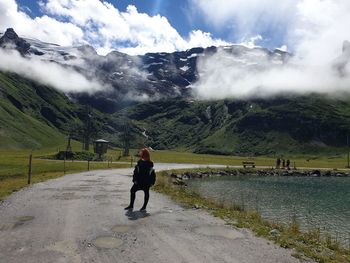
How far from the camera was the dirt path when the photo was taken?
13109mm

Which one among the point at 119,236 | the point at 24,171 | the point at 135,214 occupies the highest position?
the point at 24,171

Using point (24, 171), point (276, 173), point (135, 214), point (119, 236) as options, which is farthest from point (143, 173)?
point (276, 173)

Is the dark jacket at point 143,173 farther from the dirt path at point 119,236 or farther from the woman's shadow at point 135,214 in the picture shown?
the dirt path at point 119,236

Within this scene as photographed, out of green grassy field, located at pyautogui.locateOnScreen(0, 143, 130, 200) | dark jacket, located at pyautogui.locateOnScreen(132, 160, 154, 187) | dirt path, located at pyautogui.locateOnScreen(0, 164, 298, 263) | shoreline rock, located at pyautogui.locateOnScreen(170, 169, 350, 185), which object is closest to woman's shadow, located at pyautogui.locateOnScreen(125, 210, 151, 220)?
dirt path, located at pyautogui.locateOnScreen(0, 164, 298, 263)

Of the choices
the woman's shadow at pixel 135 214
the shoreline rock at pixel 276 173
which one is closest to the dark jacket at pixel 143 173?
the woman's shadow at pixel 135 214

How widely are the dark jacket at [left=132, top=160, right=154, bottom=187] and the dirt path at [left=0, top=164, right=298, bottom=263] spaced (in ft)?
5.64

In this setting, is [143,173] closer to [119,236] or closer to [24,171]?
[119,236]

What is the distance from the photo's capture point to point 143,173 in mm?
22047

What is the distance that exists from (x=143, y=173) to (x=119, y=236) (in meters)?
6.52

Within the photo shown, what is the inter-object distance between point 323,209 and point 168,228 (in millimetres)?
27233

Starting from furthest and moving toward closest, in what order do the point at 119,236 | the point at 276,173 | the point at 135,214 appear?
1. the point at 276,173
2. the point at 135,214
3. the point at 119,236

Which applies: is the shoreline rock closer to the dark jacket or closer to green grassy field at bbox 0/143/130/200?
green grassy field at bbox 0/143/130/200

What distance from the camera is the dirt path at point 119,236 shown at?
516 inches

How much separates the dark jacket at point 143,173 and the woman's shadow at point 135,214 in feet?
4.89
